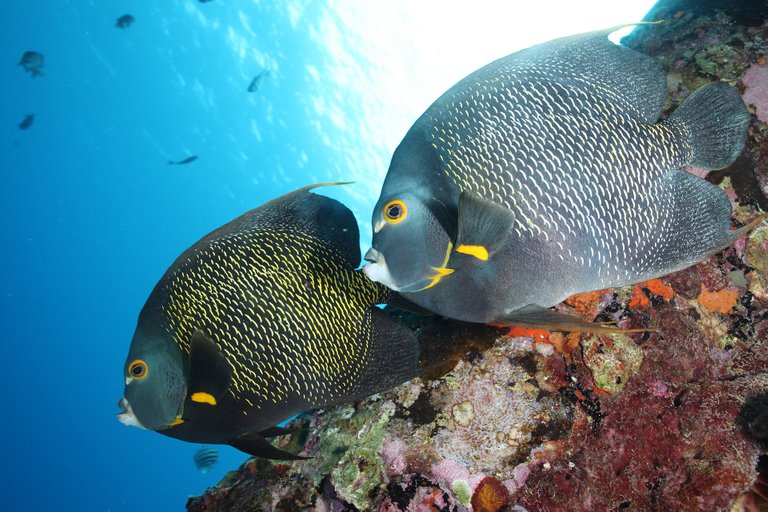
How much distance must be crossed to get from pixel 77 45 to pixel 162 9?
11795 mm

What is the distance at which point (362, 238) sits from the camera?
45406 mm

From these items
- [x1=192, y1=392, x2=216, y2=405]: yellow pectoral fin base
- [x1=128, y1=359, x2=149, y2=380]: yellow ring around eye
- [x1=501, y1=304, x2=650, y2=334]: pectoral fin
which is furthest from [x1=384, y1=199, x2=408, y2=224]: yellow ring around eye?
[x1=128, y1=359, x2=149, y2=380]: yellow ring around eye

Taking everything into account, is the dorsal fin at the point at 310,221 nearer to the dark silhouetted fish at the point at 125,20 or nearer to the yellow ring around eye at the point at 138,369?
the yellow ring around eye at the point at 138,369

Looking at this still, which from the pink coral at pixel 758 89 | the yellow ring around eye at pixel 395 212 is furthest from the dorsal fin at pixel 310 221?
the pink coral at pixel 758 89

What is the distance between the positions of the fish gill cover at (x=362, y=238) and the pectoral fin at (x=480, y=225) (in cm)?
133

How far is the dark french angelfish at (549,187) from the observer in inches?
68.5

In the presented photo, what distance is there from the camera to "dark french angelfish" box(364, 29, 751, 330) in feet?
5.71

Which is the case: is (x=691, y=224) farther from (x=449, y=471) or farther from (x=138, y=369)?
(x=138, y=369)

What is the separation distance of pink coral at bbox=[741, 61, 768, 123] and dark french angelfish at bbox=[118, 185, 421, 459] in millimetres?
3397

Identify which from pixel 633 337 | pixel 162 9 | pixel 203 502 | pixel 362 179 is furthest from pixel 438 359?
pixel 162 9

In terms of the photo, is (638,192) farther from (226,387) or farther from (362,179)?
(362,179)

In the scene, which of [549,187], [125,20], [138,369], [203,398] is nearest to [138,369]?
[138,369]

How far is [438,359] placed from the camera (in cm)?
286

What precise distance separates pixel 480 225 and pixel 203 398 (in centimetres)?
172
